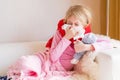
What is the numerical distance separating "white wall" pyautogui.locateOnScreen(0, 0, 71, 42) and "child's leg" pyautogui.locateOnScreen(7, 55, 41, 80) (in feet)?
2.01

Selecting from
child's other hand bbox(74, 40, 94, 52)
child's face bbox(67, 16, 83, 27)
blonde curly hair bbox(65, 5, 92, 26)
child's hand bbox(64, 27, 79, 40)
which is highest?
blonde curly hair bbox(65, 5, 92, 26)

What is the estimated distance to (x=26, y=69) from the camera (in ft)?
5.00

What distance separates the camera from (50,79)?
1.48m

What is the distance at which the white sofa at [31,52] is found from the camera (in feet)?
4.46

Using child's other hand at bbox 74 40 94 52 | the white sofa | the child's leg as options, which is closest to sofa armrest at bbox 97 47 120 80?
the white sofa

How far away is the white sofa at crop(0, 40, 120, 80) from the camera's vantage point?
136 cm

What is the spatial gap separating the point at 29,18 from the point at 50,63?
2.19 feet

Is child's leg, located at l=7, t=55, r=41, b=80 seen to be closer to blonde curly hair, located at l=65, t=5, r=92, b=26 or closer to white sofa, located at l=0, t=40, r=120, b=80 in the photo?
white sofa, located at l=0, t=40, r=120, b=80

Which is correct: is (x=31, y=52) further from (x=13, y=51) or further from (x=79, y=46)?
(x=79, y=46)

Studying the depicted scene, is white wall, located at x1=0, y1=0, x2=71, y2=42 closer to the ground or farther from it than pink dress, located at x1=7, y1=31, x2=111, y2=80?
farther from it

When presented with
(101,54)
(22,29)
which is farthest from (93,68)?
(22,29)

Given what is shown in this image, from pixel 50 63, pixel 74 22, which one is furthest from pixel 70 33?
pixel 50 63

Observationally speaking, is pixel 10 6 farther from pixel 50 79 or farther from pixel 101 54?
pixel 101 54

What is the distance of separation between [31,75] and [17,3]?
837 mm
